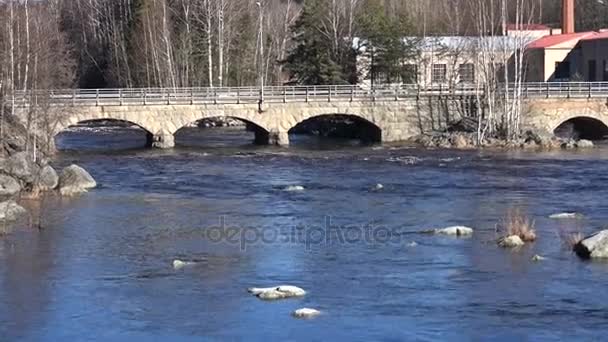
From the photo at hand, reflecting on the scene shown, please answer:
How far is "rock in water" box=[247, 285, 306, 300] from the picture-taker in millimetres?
24016

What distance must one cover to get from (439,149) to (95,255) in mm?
33909

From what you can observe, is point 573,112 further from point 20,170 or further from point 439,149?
point 20,170

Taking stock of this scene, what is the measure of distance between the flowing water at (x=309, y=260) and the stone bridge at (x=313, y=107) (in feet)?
44.5

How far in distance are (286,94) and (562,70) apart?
30474 millimetres

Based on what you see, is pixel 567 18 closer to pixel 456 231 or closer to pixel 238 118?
pixel 238 118

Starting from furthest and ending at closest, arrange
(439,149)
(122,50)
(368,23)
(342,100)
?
(122,50), (368,23), (342,100), (439,149)

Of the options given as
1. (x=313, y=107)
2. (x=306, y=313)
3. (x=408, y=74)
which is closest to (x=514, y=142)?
(x=313, y=107)

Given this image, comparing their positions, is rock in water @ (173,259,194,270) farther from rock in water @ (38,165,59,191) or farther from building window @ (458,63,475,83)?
building window @ (458,63,475,83)

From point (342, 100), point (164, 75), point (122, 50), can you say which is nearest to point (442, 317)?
point (342, 100)

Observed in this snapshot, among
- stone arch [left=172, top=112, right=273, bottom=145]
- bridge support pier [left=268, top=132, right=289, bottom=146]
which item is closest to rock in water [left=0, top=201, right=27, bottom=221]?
stone arch [left=172, top=112, right=273, bottom=145]

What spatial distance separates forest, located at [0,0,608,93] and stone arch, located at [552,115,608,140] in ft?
23.0

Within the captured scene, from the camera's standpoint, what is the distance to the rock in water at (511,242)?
29.5 metres

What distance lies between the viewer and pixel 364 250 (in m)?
29.5

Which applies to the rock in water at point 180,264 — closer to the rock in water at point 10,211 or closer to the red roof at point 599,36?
the rock in water at point 10,211
